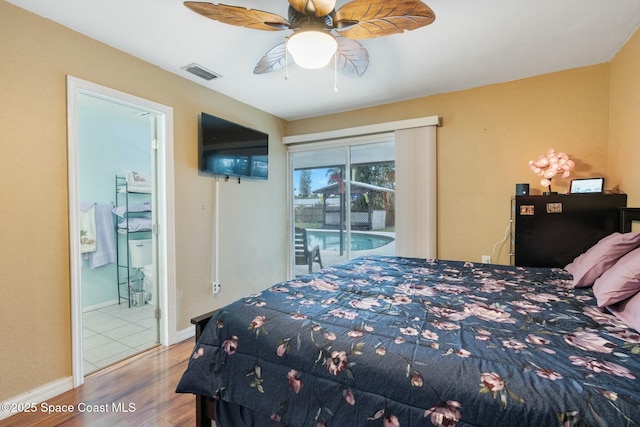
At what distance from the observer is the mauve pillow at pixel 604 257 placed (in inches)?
62.0

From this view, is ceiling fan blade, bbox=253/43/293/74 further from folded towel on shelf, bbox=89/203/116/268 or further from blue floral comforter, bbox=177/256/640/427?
folded towel on shelf, bbox=89/203/116/268

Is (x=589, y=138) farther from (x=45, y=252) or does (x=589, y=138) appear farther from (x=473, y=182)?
(x=45, y=252)

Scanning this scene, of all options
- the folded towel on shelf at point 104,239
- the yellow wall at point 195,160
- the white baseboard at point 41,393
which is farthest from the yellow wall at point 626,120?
the folded towel on shelf at point 104,239

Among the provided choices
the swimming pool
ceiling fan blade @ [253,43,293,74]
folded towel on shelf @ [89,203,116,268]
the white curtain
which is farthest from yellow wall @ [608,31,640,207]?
folded towel on shelf @ [89,203,116,268]

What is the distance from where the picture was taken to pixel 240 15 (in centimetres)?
150

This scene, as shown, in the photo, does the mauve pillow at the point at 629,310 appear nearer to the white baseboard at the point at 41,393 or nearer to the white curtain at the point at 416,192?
the white curtain at the point at 416,192

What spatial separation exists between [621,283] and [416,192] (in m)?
2.06

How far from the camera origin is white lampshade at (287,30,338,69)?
1525mm

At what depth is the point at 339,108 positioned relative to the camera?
3.63 m

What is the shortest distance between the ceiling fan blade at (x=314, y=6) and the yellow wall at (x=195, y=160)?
1616 millimetres

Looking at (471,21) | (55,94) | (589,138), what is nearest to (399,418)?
(471,21)

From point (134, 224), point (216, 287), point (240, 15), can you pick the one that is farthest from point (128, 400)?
point (134, 224)

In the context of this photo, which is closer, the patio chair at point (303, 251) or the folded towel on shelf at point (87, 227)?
the folded towel on shelf at point (87, 227)

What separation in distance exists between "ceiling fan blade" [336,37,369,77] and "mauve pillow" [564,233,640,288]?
1833 mm
